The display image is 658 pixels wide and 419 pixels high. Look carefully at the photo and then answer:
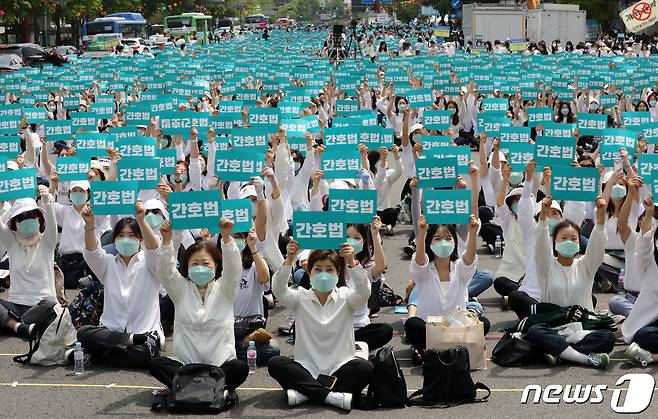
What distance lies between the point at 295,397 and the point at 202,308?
998 mm

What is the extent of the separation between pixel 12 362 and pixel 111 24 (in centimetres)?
6259

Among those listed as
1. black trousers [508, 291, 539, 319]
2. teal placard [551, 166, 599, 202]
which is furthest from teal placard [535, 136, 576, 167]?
black trousers [508, 291, 539, 319]

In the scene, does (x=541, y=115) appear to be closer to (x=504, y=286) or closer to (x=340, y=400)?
(x=504, y=286)

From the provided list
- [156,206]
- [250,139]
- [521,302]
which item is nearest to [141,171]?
[156,206]

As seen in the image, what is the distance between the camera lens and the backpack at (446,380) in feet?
29.0

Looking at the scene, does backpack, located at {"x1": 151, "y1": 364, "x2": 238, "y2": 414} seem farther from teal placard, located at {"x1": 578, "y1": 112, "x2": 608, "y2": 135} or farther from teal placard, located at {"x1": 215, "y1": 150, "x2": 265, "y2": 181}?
teal placard, located at {"x1": 578, "y1": 112, "x2": 608, "y2": 135}

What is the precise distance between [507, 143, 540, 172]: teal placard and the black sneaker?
214 inches

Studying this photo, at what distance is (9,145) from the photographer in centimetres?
1622

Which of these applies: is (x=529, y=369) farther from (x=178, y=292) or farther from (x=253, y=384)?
(x=178, y=292)

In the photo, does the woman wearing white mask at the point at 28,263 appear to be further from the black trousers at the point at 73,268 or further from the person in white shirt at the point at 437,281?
the person in white shirt at the point at 437,281

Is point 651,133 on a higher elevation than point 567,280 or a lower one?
higher

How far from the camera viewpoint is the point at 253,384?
9.59 m

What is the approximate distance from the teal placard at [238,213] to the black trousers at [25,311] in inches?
76.0

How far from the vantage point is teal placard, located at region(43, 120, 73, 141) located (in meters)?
17.8
